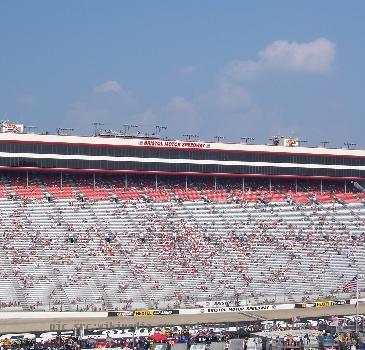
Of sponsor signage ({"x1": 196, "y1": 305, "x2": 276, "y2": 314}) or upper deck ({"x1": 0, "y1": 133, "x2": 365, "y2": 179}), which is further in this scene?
upper deck ({"x1": 0, "y1": 133, "x2": 365, "y2": 179})

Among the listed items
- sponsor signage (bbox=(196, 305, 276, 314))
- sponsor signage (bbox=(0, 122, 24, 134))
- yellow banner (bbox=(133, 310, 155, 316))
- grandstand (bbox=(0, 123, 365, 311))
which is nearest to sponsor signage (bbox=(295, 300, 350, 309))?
grandstand (bbox=(0, 123, 365, 311))

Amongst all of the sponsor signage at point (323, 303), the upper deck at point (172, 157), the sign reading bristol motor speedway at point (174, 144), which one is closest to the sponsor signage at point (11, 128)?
the upper deck at point (172, 157)

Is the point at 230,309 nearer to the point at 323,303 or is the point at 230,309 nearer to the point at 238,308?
the point at 238,308

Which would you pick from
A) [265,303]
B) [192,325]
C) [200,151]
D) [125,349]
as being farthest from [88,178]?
[125,349]

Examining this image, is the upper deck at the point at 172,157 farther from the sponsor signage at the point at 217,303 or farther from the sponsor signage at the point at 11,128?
the sponsor signage at the point at 217,303

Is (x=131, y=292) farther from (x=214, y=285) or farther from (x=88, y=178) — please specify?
(x=88, y=178)

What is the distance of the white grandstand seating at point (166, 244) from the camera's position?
64.5 m

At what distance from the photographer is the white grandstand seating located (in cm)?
6450

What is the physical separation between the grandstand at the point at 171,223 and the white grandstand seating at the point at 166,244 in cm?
12

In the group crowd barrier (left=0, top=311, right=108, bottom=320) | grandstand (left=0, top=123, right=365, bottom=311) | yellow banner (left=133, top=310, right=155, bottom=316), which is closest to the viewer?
crowd barrier (left=0, top=311, right=108, bottom=320)

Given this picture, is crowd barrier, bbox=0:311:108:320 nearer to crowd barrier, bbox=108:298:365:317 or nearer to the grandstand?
the grandstand

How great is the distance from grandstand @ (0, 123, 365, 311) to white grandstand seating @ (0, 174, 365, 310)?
0.38 feet

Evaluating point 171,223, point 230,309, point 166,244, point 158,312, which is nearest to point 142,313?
point 158,312

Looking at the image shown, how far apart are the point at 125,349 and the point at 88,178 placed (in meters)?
37.2
